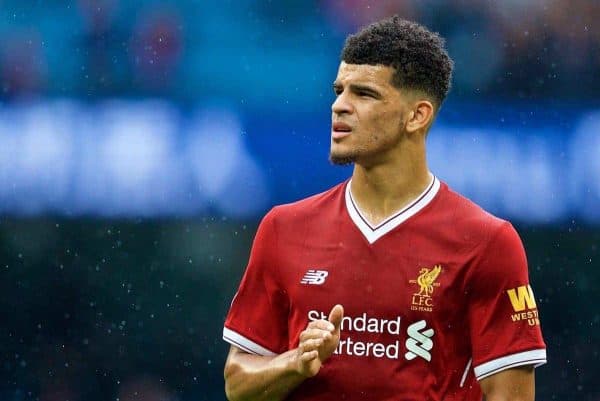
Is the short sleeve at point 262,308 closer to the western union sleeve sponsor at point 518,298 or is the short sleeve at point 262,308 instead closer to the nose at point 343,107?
the nose at point 343,107

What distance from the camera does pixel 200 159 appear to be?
733cm

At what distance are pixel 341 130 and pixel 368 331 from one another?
0.59m

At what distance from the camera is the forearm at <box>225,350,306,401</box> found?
356 cm

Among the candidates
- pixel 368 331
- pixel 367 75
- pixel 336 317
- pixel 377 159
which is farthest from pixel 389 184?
pixel 336 317

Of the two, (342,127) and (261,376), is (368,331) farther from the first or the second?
(342,127)

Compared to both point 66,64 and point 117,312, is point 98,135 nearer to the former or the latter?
point 66,64

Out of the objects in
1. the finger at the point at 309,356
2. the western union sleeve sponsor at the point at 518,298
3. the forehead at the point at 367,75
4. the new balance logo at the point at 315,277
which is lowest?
the finger at the point at 309,356

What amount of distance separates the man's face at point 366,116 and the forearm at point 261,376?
0.61m

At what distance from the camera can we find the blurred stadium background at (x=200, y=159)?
7.27 meters

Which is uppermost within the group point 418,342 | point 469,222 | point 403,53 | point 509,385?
point 403,53

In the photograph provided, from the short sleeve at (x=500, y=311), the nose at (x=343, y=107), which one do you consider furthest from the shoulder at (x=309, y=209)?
the short sleeve at (x=500, y=311)

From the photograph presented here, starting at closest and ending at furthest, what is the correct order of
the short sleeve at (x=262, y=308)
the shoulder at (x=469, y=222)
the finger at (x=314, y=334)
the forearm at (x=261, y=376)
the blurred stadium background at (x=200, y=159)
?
the finger at (x=314, y=334)
the forearm at (x=261, y=376)
the shoulder at (x=469, y=222)
the short sleeve at (x=262, y=308)
the blurred stadium background at (x=200, y=159)

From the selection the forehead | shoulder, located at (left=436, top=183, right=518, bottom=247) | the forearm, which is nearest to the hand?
the forearm

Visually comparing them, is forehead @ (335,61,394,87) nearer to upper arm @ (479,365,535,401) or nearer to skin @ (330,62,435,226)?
skin @ (330,62,435,226)
